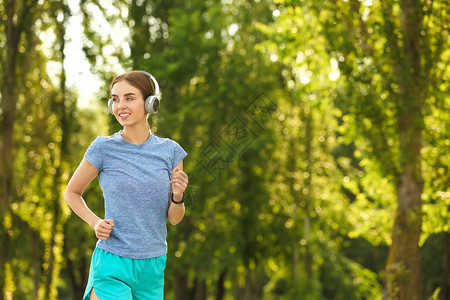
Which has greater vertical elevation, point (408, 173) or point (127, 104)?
point (408, 173)

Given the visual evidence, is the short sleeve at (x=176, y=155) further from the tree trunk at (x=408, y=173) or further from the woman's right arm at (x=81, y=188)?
the tree trunk at (x=408, y=173)

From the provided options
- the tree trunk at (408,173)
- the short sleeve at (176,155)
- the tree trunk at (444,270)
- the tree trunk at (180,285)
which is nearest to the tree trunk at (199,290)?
the tree trunk at (180,285)

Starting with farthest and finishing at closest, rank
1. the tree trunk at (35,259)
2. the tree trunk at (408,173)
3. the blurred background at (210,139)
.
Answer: the tree trunk at (35,259) → the blurred background at (210,139) → the tree trunk at (408,173)

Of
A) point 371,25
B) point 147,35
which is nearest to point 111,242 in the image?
point 371,25

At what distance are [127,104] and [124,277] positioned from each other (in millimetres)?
827

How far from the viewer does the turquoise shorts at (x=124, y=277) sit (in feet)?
A: 8.39

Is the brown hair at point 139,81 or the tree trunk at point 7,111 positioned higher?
the tree trunk at point 7,111

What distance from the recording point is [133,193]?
2646mm

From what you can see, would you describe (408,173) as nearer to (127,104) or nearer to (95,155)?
(127,104)

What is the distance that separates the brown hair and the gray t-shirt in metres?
0.27

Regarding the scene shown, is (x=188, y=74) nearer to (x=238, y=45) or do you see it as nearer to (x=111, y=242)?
(x=238, y=45)

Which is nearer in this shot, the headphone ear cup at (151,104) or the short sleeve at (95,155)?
the short sleeve at (95,155)

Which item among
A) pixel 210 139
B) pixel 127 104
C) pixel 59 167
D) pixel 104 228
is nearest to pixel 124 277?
pixel 104 228

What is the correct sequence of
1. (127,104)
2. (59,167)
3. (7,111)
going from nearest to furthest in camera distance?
(127,104) < (7,111) < (59,167)
